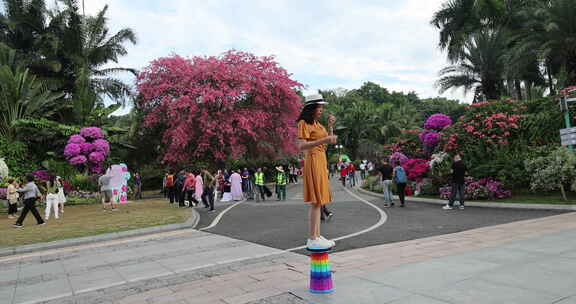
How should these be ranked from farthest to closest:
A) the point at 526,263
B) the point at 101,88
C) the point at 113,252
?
1. the point at 101,88
2. the point at 113,252
3. the point at 526,263

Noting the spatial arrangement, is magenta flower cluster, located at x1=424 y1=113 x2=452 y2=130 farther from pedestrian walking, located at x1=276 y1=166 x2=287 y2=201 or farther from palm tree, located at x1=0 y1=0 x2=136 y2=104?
palm tree, located at x1=0 y1=0 x2=136 y2=104

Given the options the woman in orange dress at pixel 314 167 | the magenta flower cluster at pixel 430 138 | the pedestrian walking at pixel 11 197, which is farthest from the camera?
the magenta flower cluster at pixel 430 138

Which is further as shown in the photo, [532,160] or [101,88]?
[101,88]

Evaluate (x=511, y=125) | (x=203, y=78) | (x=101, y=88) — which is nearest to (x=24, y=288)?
(x=511, y=125)

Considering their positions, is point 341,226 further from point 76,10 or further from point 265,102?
point 76,10

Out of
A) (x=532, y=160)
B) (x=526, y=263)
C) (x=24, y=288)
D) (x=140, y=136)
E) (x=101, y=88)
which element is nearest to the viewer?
(x=526, y=263)

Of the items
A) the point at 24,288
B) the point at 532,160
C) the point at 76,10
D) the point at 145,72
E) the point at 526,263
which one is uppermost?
the point at 76,10

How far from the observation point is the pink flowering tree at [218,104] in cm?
2247

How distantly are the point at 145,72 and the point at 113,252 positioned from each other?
62.3 feet

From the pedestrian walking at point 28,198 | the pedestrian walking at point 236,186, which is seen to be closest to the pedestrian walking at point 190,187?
the pedestrian walking at point 236,186

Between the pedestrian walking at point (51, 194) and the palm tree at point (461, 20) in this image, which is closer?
the pedestrian walking at point (51, 194)

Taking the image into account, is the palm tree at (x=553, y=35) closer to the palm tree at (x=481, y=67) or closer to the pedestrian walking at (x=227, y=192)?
the palm tree at (x=481, y=67)

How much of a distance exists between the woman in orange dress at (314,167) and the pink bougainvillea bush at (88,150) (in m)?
23.0

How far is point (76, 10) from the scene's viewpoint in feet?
92.4
